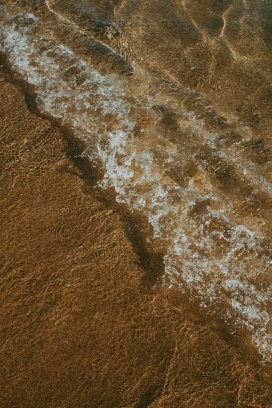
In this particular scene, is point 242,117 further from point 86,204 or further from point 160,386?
point 160,386

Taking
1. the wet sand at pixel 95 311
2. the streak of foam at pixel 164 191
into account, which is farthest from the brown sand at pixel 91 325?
the streak of foam at pixel 164 191

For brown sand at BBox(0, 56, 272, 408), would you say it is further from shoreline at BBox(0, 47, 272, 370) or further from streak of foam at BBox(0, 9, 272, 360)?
streak of foam at BBox(0, 9, 272, 360)

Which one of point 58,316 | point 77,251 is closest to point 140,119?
point 77,251

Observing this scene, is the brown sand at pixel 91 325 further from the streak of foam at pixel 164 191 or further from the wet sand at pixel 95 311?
the streak of foam at pixel 164 191

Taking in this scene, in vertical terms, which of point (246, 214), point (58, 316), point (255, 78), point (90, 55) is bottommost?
point (246, 214)

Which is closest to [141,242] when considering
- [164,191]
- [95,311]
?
[164,191]

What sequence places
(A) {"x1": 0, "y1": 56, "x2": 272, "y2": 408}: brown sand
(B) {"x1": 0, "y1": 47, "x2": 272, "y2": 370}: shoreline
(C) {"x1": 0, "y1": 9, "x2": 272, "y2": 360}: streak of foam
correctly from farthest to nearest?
(C) {"x1": 0, "y1": 9, "x2": 272, "y2": 360}: streak of foam < (B) {"x1": 0, "y1": 47, "x2": 272, "y2": 370}: shoreline < (A) {"x1": 0, "y1": 56, "x2": 272, "y2": 408}: brown sand

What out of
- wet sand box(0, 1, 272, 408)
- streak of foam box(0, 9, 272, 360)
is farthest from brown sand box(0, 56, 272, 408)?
streak of foam box(0, 9, 272, 360)
